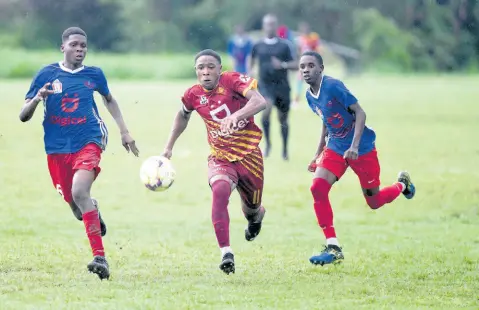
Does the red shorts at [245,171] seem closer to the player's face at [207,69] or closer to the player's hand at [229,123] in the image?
the player's hand at [229,123]

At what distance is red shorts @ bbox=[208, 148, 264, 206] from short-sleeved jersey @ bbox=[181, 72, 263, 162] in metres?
0.05

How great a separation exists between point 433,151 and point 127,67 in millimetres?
34603

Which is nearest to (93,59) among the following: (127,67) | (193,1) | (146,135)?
(127,67)

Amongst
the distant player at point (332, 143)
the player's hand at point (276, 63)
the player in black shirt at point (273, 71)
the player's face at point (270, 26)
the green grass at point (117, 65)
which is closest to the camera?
the distant player at point (332, 143)

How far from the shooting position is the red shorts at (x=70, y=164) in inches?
317

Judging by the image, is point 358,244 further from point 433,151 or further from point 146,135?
point 146,135

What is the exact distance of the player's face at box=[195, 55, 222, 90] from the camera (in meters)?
8.21

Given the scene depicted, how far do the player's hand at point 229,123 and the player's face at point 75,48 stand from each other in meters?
1.28

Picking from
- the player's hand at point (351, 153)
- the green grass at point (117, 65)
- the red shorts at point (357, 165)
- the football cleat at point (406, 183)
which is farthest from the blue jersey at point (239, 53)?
the player's hand at point (351, 153)

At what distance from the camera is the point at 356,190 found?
1428cm

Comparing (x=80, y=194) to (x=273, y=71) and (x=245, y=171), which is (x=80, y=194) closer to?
(x=245, y=171)

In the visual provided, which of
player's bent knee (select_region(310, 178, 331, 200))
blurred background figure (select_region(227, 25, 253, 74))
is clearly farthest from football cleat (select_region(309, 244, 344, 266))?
blurred background figure (select_region(227, 25, 253, 74))

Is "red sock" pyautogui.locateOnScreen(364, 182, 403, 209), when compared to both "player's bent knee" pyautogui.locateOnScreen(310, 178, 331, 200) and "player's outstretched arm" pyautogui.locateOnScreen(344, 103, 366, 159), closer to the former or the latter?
"player's bent knee" pyautogui.locateOnScreen(310, 178, 331, 200)

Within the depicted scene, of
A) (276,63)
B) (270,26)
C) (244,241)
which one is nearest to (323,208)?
(244,241)
